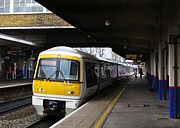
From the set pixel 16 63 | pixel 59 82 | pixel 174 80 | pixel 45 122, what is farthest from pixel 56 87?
pixel 16 63

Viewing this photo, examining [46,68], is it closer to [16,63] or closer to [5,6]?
[16,63]

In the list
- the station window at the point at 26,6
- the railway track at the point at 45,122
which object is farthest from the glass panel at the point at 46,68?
the station window at the point at 26,6

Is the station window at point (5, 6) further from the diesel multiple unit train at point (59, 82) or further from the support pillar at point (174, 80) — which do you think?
the support pillar at point (174, 80)

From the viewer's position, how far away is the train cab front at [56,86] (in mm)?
12508

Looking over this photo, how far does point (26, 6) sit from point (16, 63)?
7.52 meters

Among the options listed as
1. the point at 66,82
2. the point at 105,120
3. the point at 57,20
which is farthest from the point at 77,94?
the point at 57,20

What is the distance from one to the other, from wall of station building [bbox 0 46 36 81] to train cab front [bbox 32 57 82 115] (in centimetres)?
2513

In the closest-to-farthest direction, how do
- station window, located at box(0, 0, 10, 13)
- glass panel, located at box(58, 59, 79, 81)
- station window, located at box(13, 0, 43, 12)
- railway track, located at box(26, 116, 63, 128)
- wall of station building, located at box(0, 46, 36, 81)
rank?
1. railway track, located at box(26, 116, 63, 128)
2. glass panel, located at box(58, 59, 79, 81)
3. wall of station building, located at box(0, 46, 36, 81)
4. station window, located at box(13, 0, 43, 12)
5. station window, located at box(0, 0, 10, 13)

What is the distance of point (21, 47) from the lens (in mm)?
39344

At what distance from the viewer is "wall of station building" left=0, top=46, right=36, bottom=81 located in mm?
37656

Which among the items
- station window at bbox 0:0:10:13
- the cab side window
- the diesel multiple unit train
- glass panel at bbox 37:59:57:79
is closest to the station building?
station window at bbox 0:0:10:13

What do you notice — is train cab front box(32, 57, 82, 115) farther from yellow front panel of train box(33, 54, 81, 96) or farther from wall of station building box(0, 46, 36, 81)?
wall of station building box(0, 46, 36, 81)

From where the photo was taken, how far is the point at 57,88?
41.3 feet

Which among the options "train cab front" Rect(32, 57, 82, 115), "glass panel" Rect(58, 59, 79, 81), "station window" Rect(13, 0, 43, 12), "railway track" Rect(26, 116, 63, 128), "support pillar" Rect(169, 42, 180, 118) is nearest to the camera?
"support pillar" Rect(169, 42, 180, 118)
